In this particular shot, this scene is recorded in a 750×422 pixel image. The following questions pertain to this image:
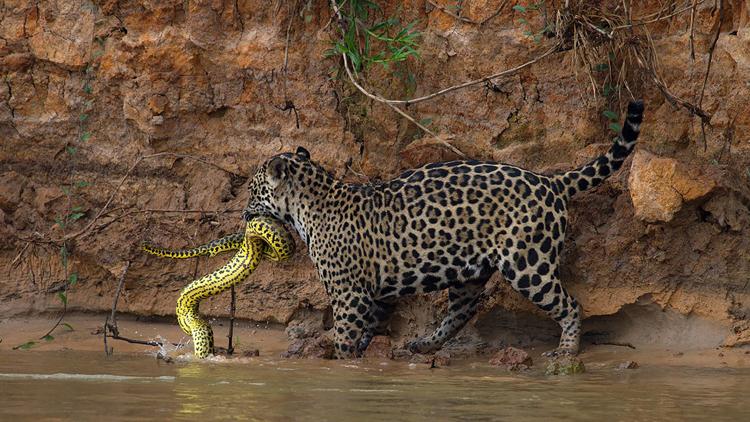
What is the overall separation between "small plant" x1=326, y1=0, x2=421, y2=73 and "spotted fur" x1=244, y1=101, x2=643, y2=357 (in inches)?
38.1

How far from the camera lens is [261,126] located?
9898mm

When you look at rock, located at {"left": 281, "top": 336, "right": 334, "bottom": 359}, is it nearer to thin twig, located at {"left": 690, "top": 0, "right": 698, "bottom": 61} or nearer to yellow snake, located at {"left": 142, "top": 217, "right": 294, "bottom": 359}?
yellow snake, located at {"left": 142, "top": 217, "right": 294, "bottom": 359}

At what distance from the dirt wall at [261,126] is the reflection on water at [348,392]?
1.44 m

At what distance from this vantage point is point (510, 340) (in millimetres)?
9062

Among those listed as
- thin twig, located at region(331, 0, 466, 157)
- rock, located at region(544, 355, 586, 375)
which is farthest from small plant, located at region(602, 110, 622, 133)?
rock, located at region(544, 355, 586, 375)

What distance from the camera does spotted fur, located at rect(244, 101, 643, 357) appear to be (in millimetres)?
8344

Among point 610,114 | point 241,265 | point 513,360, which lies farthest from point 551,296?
point 241,265

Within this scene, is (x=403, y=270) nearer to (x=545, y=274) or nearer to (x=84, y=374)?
(x=545, y=274)

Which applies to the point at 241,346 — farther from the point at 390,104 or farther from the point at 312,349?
the point at 390,104

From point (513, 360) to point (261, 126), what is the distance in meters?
3.18

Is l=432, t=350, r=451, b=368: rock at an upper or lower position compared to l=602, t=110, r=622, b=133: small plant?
lower

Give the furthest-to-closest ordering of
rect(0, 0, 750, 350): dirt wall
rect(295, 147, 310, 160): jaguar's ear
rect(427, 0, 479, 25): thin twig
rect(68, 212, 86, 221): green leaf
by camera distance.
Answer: rect(68, 212, 86, 221): green leaf → rect(427, 0, 479, 25): thin twig → rect(295, 147, 310, 160): jaguar's ear → rect(0, 0, 750, 350): dirt wall

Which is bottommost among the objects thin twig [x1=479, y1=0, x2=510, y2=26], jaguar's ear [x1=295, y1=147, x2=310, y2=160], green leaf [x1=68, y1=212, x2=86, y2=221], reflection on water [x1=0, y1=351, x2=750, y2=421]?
reflection on water [x1=0, y1=351, x2=750, y2=421]

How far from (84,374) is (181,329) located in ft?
7.39
